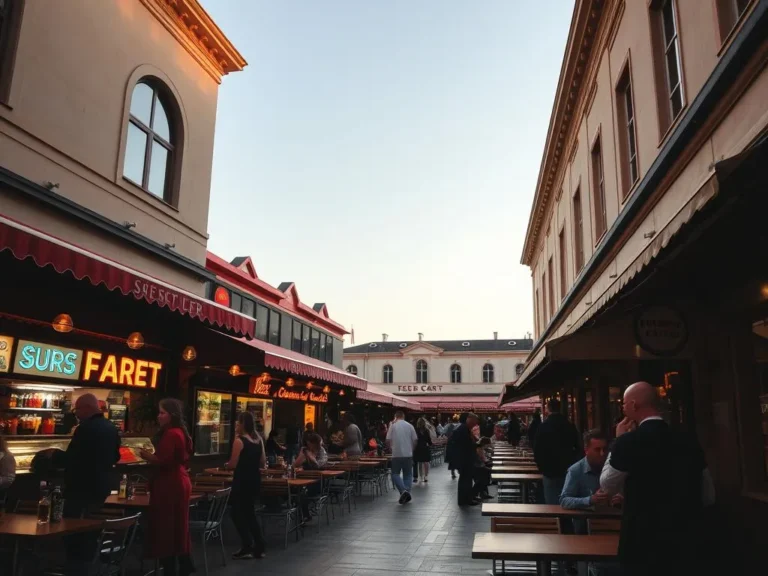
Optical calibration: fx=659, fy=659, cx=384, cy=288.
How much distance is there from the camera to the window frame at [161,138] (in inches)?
406

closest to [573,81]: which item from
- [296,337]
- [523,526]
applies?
[523,526]

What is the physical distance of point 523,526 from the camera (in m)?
5.16

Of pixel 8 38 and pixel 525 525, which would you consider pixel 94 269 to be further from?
pixel 525 525

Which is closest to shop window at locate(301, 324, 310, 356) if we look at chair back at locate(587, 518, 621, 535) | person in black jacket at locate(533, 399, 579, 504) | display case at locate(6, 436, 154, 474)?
display case at locate(6, 436, 154, 474)

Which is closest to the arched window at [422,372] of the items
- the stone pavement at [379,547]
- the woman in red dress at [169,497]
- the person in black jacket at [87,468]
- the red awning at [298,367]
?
the red awning at [298,367]

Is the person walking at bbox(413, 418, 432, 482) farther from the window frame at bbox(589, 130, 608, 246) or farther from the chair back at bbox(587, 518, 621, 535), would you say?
the chair back at bbox(587, 518, 621, 535)

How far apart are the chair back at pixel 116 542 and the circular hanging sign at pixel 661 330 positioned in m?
4.82

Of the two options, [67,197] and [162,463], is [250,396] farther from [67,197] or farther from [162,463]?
[162,463]

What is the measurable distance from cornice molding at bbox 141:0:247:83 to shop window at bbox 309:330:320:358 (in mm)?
15362

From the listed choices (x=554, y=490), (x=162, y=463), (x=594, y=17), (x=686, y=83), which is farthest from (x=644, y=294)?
(x=594, y=17)

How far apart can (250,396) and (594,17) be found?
11424mm

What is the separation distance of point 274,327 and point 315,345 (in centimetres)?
477

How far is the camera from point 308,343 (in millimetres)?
26453

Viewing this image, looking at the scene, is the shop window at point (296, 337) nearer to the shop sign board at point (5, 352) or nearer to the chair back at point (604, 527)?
the shop sign board at point (5, 352)
